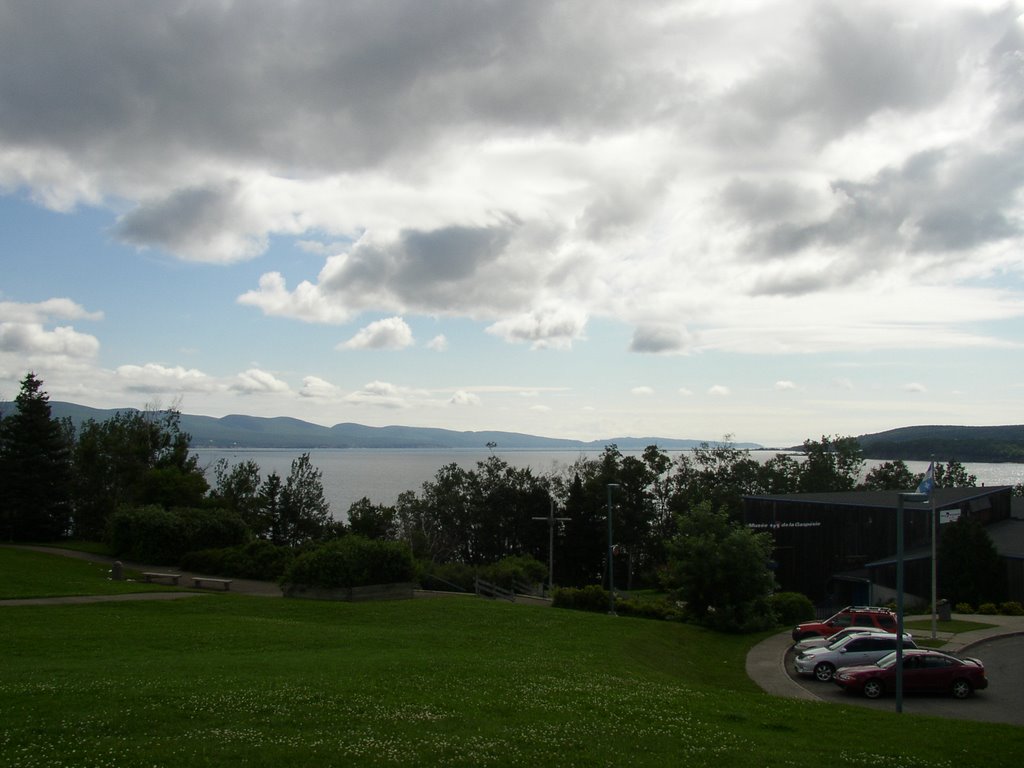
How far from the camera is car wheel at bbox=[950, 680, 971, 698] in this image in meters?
20.6

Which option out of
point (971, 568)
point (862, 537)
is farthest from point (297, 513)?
point (971, 568)

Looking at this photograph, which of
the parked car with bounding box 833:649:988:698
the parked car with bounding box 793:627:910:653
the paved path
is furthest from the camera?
the parked car with bounding box 793:627:910:653

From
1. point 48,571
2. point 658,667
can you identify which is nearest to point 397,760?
point 658,667

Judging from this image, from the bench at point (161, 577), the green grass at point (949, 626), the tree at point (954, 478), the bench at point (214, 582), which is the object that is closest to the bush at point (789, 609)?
the green grass at point (949, 626)

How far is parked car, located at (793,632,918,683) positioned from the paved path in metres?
0.79

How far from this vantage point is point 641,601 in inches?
1439

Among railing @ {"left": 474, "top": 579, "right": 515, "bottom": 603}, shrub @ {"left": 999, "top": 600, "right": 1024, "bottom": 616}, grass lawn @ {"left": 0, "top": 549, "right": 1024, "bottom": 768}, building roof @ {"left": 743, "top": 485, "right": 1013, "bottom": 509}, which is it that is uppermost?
building roof @ {"left": 743, "top": 485, "right": 1013, "bottom": 509}

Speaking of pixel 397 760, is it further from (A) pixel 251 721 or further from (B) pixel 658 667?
(B) pixel 658 667

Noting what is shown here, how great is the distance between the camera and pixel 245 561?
40594 mm

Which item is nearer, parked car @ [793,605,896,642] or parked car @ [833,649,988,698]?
parked car @ [833,649,988,698]

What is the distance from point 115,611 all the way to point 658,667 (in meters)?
16.9

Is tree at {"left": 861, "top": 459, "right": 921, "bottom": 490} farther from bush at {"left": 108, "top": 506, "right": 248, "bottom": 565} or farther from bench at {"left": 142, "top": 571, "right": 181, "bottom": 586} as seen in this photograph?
bench at {"left": 142, "top": 571, "right": 181, "bottom": 586}

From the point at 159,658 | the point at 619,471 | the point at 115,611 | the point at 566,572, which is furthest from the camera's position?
the point at 619,471

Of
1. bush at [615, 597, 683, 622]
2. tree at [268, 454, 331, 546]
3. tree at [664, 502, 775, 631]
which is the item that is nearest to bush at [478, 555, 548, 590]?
bush at [615, 597, 683, 622]
